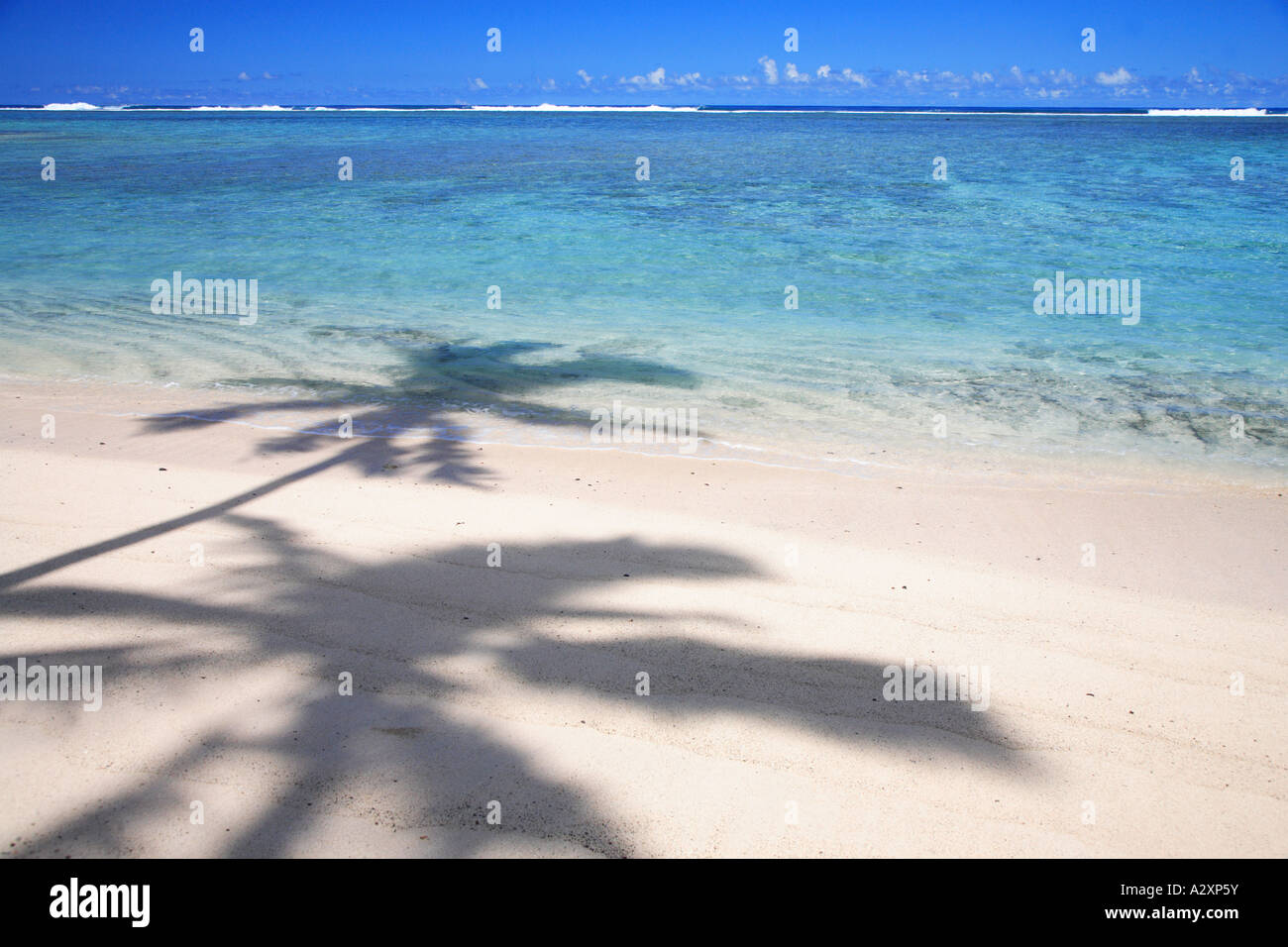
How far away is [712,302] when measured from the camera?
39.2 feet

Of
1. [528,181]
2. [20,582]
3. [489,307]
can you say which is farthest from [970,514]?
[528,181]

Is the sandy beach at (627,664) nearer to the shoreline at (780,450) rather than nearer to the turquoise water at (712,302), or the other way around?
the shoreline at (780,450)

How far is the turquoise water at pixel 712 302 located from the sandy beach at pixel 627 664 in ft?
6.00

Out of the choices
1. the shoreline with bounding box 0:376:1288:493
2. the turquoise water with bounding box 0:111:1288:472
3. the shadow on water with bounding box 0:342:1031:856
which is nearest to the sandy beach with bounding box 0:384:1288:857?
A: the shadow on water with bounding box 0:342:1031:856

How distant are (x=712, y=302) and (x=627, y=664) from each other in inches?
363

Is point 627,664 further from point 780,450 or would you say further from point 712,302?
point 712,302

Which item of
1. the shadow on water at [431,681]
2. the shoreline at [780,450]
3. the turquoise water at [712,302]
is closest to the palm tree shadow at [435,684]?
the shadow on water at [431,681]

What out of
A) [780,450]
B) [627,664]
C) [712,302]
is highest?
[712,302]

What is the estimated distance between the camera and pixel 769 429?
22.9ft

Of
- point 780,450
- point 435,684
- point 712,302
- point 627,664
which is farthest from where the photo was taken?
point 712,302

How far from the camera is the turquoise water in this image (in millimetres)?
7621

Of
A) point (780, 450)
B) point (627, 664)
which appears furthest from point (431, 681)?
point (780, 450)

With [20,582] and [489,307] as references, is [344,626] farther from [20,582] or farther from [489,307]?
[489,307]

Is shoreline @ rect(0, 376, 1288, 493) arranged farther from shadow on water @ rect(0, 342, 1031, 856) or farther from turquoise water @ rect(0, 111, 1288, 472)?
shadow on water @ rect(0, 342, 1031, 856)
